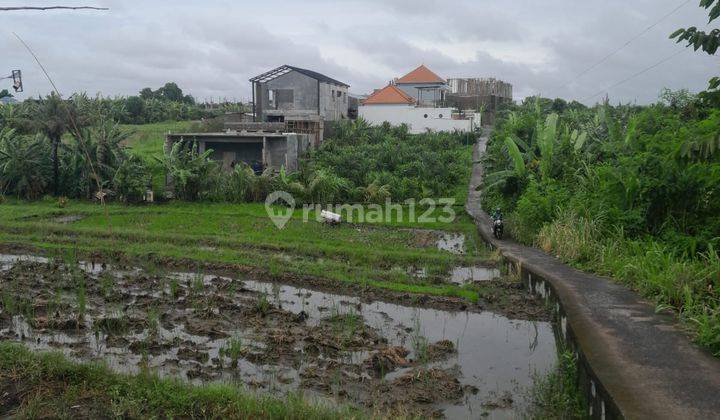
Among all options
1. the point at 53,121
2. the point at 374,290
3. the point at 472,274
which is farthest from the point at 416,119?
the point at 374,290

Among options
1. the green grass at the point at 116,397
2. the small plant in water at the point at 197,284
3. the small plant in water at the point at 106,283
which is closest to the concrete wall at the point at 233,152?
the small plant in water at the point at 106,283

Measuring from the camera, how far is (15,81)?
871 inches

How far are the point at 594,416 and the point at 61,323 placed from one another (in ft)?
24.3

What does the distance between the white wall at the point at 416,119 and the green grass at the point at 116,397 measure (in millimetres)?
33339

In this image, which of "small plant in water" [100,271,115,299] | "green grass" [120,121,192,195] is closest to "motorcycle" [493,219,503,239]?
"small plant in water" [100,271,115,299]

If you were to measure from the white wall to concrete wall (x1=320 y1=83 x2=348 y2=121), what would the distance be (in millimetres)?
1647

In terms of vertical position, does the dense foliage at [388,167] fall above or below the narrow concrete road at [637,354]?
above

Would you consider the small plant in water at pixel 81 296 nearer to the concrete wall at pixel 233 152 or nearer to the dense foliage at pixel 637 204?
the dense foliage at pixel 637 204

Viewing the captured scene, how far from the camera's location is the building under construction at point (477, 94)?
49250mm

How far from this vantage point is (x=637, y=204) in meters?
11.9

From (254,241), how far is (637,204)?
888cm

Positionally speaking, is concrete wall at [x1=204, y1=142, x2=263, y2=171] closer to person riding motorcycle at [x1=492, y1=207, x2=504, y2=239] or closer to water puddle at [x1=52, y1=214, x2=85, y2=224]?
water puddle at [x1=52, y1=214, x2=85, y2=224]

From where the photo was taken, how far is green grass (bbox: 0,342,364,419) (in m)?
6.02

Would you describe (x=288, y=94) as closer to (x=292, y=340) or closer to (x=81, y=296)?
(x=81, y=296)
